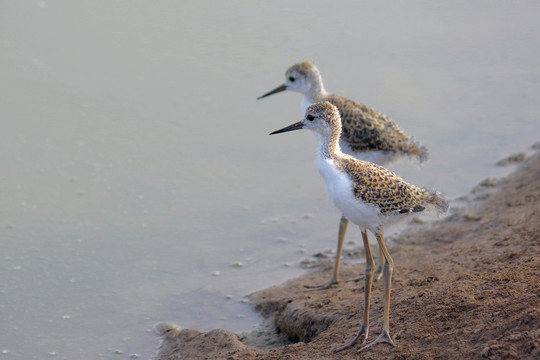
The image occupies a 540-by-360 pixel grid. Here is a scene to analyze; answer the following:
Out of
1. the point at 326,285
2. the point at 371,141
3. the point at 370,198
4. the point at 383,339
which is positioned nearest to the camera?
the point at 370,198

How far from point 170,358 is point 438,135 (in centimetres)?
469

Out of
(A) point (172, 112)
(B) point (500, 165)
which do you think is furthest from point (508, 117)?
(A) point (172, 112)

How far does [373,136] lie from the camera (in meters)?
6.22

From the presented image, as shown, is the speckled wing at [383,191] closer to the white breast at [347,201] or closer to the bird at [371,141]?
the white breast at [347,201]

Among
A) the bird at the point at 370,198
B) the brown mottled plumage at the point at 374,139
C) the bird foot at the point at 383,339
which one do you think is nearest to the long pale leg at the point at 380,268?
the brown mottled plumage at the point at 374,139

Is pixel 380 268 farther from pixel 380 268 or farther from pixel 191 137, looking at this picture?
pixel 191 137

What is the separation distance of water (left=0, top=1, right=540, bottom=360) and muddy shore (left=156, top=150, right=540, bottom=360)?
1.70 ft

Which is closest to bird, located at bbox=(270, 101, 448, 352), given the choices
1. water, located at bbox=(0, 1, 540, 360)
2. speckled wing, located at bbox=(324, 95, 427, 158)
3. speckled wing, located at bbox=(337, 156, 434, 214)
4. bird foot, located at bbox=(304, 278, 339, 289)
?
speckled wing, located at bbox=(337, 156, 434, 214)

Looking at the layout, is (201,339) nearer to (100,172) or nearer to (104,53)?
(100,172)

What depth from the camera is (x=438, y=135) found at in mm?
8797

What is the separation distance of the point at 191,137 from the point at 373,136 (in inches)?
112

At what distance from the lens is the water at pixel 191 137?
651 cm

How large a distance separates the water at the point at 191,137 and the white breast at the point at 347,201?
6.41ft

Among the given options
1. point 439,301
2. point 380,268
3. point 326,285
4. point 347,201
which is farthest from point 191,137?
point 439,301
